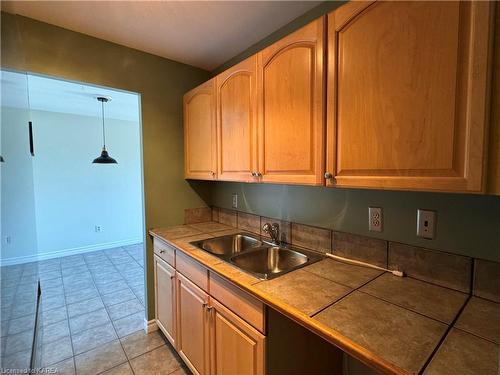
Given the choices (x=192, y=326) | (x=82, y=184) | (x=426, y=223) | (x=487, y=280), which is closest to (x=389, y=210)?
(x=426, y=223)

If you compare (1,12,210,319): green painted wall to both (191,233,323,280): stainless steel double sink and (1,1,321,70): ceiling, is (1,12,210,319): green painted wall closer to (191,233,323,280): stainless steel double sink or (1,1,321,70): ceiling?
(1,1,321,70): ceiling

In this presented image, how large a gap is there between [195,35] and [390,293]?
6.64 ft

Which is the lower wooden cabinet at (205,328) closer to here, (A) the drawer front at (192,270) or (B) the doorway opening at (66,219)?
(A) the drawer front at (192,270)

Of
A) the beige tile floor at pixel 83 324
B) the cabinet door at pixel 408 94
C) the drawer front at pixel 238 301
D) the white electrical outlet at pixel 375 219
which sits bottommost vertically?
the beige tile floor at pixel 83 324

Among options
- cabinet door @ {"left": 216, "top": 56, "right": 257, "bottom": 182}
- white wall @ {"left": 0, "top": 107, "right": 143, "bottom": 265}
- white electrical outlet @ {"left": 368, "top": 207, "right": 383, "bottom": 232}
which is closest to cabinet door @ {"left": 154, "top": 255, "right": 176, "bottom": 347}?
cabinet door @ {"left": 216, "top": 56, "right": 257, "bottom": 182}

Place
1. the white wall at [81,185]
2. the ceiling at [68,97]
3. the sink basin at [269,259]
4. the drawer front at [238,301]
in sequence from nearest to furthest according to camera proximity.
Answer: the drawer front at [238,301] → the sink basin at [269,259] → the ceiling at [68,97] → the white wall at [81,185]

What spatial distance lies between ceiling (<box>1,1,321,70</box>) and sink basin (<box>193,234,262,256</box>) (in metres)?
1.54

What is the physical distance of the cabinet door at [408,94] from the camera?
709 millimetres

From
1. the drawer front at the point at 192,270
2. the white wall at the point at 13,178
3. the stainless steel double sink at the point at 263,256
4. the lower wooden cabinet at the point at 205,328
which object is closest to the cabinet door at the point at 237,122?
the stainless steel double sink at the point at 263,256

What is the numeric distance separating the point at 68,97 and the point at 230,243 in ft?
9.96

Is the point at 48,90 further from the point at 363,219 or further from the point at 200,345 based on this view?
the point at 363,219

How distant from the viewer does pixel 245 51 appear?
6.68 feet

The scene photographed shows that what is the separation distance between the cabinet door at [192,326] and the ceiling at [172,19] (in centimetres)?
173

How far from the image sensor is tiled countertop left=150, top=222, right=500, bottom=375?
674 millimetres
